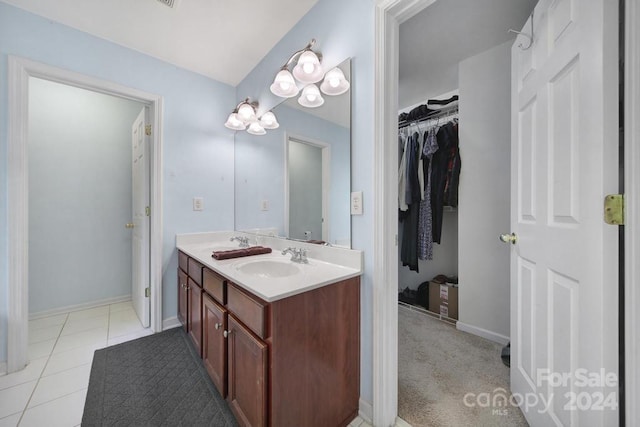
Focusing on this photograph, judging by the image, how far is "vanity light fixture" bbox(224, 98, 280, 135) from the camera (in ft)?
6.36

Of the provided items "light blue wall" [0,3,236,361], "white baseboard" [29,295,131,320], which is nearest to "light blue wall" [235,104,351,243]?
"light blue wall" [0,3,236,361]

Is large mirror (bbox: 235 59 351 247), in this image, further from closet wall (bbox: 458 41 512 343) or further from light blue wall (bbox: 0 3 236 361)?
closet wall (bbox: 458 41 512 343)

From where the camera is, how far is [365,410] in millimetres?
1184

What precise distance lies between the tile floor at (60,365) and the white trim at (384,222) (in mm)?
1512

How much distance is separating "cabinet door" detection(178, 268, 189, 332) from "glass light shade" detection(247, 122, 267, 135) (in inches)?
52.2

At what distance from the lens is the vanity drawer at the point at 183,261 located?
5.99 feet

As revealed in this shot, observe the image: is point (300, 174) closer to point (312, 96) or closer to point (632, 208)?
point (312, 96)

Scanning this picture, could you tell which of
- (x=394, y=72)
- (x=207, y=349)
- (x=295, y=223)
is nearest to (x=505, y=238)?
(x=394, y=72)

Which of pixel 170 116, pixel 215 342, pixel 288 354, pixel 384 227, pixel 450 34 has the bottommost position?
pixel 215 342

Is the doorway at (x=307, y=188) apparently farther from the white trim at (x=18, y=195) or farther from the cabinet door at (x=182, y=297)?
the white trim at (x=18, y=195)

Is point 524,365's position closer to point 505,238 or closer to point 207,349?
point 505,238

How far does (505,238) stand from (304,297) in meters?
1.15

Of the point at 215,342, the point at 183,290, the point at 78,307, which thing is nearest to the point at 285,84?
the point at 215,342

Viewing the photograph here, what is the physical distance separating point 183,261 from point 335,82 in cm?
175
